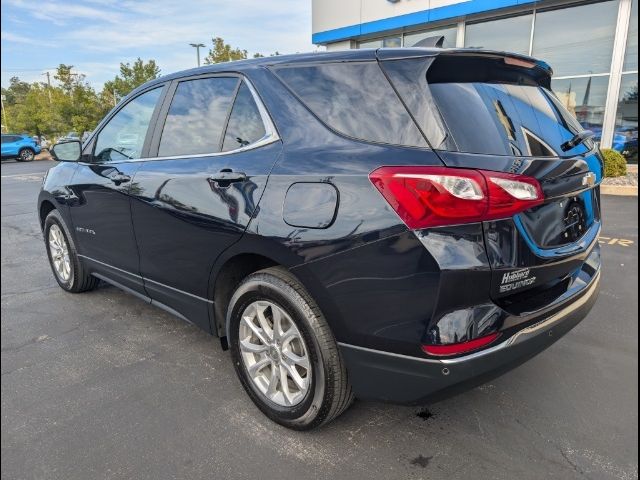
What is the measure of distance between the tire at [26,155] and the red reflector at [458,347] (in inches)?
1232

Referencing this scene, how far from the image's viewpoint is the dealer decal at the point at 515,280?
1.79m

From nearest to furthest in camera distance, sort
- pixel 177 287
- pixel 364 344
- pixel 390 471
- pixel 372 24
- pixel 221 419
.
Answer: pixel 364 344 < pixel 390 471 < pixel 221 419 < pixel 177 287 < pixel 372 24

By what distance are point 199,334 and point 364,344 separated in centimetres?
189

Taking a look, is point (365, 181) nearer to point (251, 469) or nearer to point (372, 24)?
point (251, 469)

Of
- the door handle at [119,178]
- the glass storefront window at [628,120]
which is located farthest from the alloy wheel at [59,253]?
the glass storefront window at [628,120]

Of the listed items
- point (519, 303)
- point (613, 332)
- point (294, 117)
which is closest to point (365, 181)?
point (294, 117)

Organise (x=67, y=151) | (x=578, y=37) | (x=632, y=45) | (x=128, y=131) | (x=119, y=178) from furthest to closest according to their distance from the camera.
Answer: (x=578, y=37) → (x=632, y=45) → (x=67, y=151) → (x=128, y=131) → (x=119, y=178)

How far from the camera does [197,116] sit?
284 centimetres

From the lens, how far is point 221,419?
247 centimetres

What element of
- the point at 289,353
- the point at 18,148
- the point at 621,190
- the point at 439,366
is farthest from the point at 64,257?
the point at 18,148

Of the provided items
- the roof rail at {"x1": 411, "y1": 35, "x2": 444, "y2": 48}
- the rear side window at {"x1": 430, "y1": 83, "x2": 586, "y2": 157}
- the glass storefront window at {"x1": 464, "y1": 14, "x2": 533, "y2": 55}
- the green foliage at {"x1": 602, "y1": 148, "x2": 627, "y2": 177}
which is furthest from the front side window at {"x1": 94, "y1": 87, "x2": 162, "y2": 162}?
the glass storefront window at {"x1": 464, "y1": 14, "x2": 533, "y2": 55}

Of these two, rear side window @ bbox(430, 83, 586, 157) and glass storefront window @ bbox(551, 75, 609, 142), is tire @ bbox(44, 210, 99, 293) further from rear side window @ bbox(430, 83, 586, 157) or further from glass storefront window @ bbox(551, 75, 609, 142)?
glass storefront window @ bbox(551, 75, 609, 142)

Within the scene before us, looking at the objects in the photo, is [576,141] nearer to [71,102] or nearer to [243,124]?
[243,124]

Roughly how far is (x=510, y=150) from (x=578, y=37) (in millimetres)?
13089
